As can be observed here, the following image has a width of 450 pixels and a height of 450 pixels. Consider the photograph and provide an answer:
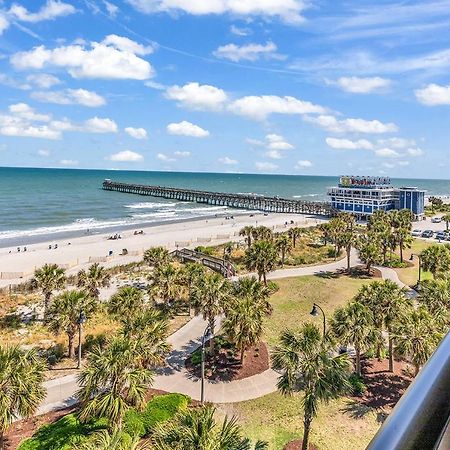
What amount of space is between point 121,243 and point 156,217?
36760mm

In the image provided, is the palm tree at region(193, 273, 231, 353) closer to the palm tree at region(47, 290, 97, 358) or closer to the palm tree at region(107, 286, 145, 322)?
the palm tree at region(107, 286, 145, 322)

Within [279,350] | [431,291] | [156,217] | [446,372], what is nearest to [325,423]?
[279,350]

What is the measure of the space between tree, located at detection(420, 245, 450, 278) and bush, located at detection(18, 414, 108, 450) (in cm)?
3842

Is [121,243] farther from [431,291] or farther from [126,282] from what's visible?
[431,291]

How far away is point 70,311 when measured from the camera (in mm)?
28062

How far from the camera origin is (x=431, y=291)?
3055 cm

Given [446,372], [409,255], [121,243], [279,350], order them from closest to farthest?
1. [446,372]
2. [279,350]
3. [409,255]
4. [121,243]

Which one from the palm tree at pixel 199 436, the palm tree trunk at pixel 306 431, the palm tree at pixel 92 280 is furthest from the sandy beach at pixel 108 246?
the palm tree trunk at pixel 306 431

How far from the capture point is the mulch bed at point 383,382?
24.2 meters

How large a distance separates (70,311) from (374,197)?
92226mm

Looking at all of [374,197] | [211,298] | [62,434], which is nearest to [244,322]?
[211,298]

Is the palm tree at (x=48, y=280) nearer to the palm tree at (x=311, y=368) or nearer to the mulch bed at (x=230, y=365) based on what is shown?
the mulch bed at (x=230, y=365)

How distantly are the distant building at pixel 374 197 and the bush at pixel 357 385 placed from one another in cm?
8426

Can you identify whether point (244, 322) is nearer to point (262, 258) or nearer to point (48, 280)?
point (262, 258)
